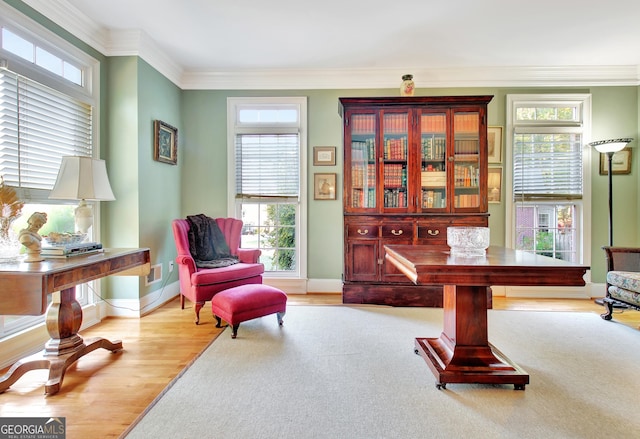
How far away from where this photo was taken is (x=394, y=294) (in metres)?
3.48

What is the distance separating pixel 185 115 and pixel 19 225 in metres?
2.28

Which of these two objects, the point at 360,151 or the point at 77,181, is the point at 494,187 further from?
the point at 77,181

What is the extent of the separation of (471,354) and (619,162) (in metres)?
3.67

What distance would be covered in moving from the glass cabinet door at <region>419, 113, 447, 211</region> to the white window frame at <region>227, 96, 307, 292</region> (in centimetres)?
144

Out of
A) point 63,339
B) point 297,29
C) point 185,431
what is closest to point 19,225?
point 63,339

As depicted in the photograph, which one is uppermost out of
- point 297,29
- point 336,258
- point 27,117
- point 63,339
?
point 297,29

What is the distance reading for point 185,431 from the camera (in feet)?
4.94

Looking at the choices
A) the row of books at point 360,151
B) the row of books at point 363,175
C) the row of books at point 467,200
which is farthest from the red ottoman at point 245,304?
the row of books at point 467,200

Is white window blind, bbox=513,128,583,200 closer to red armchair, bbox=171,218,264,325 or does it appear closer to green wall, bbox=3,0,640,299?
green wall, bbox=3,0,640,299

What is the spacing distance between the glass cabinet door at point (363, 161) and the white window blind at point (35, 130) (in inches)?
105

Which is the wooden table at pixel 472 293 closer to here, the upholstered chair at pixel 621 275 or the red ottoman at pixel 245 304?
the red ottoman at pixel 245 304

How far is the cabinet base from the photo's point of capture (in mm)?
3455

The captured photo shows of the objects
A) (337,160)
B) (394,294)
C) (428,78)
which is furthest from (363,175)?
(428,78)

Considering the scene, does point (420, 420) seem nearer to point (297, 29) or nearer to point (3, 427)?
point (3, 427)
